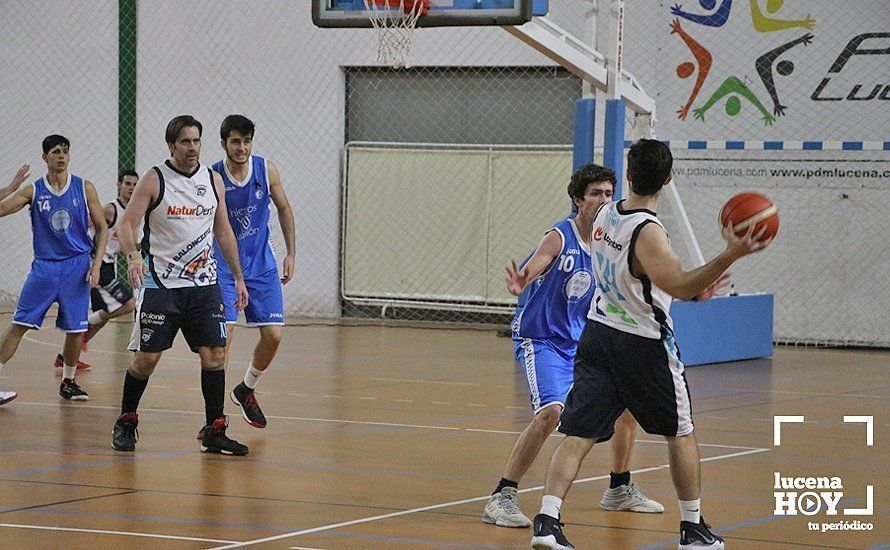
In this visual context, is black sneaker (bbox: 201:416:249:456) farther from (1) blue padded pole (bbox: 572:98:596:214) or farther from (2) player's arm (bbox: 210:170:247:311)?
(1) blue padded pole (bbox: 572:98:596:214)

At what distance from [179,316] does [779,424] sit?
14.4ft

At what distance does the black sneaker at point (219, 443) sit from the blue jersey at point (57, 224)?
326 cm

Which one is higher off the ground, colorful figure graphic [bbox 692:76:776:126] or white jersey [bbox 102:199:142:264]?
colorful figure graphic [bbox 692:76:776:126]

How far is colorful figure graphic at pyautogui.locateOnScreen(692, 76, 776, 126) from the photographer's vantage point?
57.9 feet

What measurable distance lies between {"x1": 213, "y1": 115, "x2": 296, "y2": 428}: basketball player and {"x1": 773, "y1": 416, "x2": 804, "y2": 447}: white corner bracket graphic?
11.1ft

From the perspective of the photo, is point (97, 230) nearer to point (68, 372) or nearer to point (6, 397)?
point (68, 372)

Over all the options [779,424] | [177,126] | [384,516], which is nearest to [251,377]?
[177,126]

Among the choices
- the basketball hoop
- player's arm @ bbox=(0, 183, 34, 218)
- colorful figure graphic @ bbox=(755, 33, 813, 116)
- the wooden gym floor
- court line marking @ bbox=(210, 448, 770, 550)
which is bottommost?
court line marking @ bbox=(210, 448, 770, 550)

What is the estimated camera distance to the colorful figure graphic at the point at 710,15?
17875 millimetres

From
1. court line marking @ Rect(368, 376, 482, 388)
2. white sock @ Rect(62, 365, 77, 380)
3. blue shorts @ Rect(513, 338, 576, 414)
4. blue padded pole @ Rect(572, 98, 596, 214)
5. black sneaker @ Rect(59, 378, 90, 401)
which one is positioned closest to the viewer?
blue shorts @ Rect(513, 338, 576, 414)

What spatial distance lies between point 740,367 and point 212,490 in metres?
8.81

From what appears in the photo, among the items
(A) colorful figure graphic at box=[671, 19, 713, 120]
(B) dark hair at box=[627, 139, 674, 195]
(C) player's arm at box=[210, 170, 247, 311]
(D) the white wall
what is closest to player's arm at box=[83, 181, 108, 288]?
(C) player's arm at box=[210, 170, 247, 311]

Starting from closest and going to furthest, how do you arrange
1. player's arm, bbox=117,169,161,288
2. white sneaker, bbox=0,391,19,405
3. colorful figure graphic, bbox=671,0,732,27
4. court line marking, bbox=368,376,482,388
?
player's arm, bbox=117,169,161,288 < white sneaker, bbox=0,391,19,405 < court line marking, bbox=368,376,482,388 < colorful figure graphic, bbox=671,0,732,27

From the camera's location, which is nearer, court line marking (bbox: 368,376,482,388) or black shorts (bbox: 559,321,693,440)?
black shorts (bbox: 559,321,693,440)
